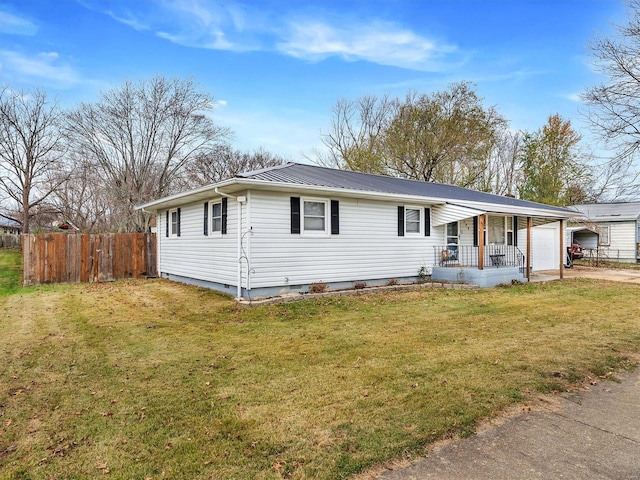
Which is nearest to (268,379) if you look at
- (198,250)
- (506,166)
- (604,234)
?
(198,250)

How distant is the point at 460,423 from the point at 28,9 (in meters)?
11.7

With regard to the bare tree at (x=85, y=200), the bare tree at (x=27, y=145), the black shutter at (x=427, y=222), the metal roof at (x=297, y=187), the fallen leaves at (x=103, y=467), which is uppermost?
the bare tree at (x=27, y=145)

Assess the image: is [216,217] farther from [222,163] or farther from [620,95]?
[222,163]

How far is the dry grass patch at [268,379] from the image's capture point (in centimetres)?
266

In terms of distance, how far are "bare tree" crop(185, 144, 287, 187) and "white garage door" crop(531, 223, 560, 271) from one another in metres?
19.5

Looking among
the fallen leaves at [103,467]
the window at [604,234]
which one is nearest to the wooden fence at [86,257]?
the fallen leaves at [103,467]

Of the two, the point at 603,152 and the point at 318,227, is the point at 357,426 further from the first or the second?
the point at 603,152

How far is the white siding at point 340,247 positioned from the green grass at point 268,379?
1.37m

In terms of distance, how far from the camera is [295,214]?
9.38m

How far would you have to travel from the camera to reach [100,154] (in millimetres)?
21969

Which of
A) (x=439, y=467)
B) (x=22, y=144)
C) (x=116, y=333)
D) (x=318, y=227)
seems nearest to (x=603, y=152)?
(x=318, y=227)

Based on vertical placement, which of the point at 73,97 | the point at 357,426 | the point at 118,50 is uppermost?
the point at 73,97

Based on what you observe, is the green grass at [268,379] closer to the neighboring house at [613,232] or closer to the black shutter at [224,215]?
the black shutter at [224,215]

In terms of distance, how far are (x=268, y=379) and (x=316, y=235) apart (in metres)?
5.88
